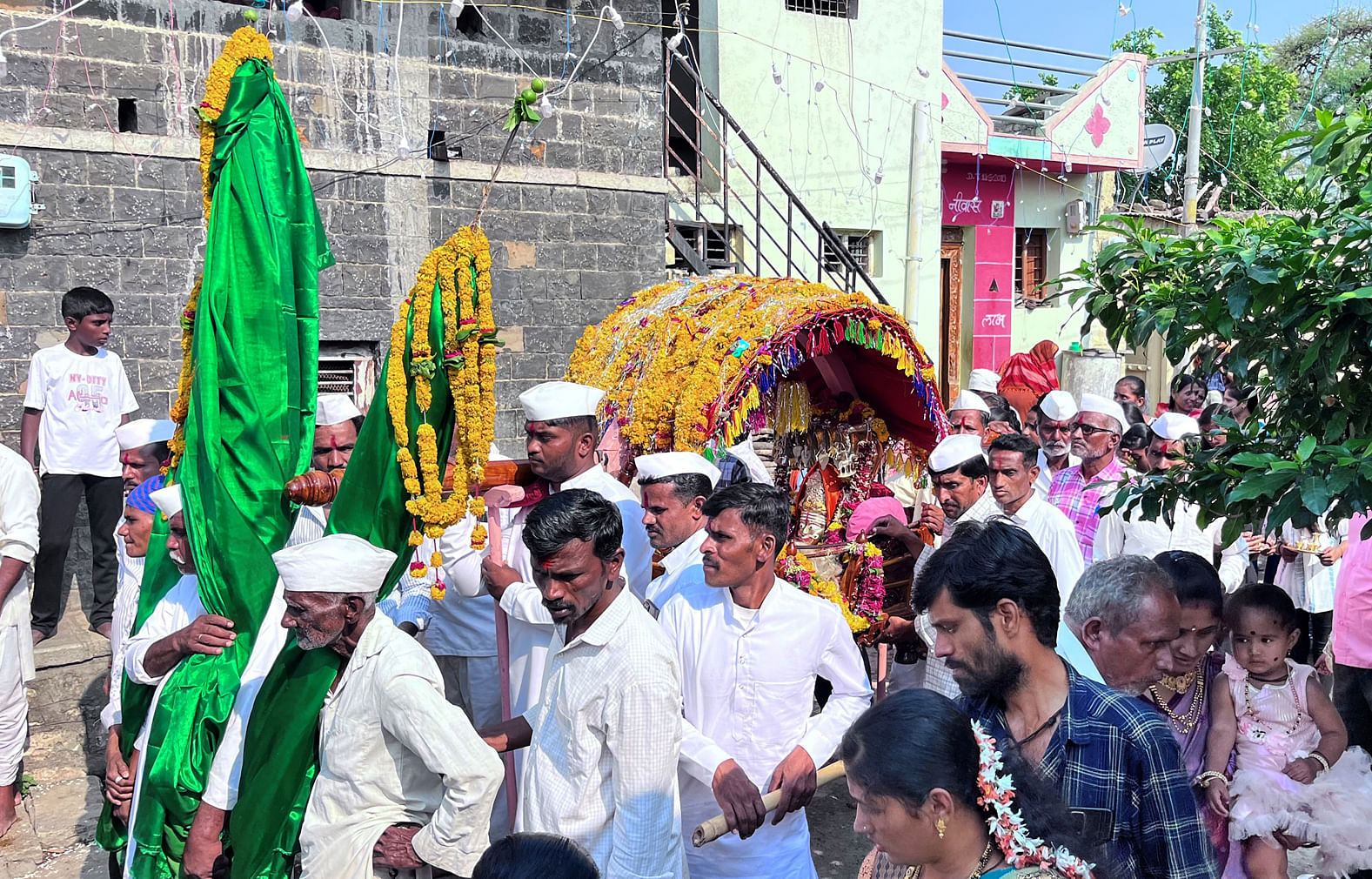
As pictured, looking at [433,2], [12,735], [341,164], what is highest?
[433,2]

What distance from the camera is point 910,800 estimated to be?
75.7 inches

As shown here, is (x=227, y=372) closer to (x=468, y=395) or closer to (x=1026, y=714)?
(x=468, y=395)

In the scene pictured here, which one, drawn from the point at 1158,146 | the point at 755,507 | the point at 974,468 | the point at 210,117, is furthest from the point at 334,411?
the point at 1158,146

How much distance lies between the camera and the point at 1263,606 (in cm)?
360

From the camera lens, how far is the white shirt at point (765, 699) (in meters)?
3.67

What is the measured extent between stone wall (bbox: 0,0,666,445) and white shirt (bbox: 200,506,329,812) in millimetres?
4626

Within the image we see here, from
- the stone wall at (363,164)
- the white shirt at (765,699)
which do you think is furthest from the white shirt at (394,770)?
the stone wall at (363,164)

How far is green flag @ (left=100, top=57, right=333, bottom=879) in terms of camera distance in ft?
11.5

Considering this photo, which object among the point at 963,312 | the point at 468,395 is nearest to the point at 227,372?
the point at 468,395

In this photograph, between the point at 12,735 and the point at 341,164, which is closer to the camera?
the point at 12,735

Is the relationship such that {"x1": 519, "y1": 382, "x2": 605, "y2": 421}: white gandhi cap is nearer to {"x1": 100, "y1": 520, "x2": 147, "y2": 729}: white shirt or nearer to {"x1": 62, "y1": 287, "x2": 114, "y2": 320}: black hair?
{"x1": 100, "y1": 520, "x2": 147, "y2": 729}: white shirt

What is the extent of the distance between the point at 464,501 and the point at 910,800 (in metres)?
1.95

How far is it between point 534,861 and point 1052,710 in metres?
1.14

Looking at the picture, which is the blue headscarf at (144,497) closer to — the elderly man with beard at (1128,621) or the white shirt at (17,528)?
the white shirt at (17,528)
